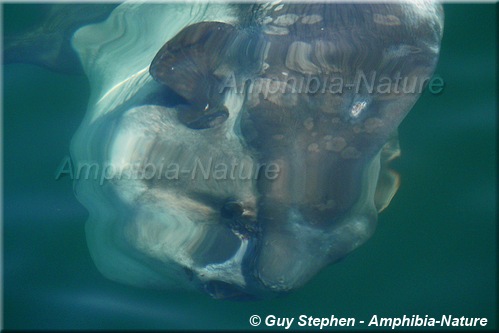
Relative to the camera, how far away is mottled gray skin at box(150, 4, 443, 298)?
3.35 m

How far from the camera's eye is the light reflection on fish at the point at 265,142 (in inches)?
132

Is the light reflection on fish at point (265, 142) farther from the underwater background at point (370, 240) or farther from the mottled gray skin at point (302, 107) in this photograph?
the underwater background at point (370, 240)

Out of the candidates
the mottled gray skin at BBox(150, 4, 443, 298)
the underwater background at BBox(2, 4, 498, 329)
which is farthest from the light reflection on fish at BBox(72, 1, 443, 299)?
the underwater background at BBox(2, 4, 498, 329)

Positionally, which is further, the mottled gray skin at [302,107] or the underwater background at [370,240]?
the underwater background at [370,240]

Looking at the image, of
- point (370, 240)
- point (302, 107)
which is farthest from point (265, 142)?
point (370, 240)

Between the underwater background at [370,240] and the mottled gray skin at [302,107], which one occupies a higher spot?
the mottled gray skin at [302,107]

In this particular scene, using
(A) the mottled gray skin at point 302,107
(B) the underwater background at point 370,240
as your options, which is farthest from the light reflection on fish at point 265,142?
(B) the underwater background at point 370,240

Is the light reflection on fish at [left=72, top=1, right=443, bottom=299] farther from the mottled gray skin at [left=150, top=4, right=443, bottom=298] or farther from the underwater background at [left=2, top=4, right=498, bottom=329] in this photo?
the underwater background at [left=2, top=4, right=498, bottom=329]

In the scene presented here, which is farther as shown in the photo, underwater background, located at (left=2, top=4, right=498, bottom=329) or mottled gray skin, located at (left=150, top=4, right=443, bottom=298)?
underwater background, located at (left=2, top=4, right=498, bottom=329)

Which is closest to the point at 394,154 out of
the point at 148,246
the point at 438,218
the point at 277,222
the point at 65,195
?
the point at 438,218

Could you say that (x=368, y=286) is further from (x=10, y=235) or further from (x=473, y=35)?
(x=10, y=235)

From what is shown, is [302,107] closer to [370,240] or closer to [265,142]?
[265,142]

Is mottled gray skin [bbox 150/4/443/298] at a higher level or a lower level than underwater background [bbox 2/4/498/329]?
higher

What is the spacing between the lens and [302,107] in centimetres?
337
